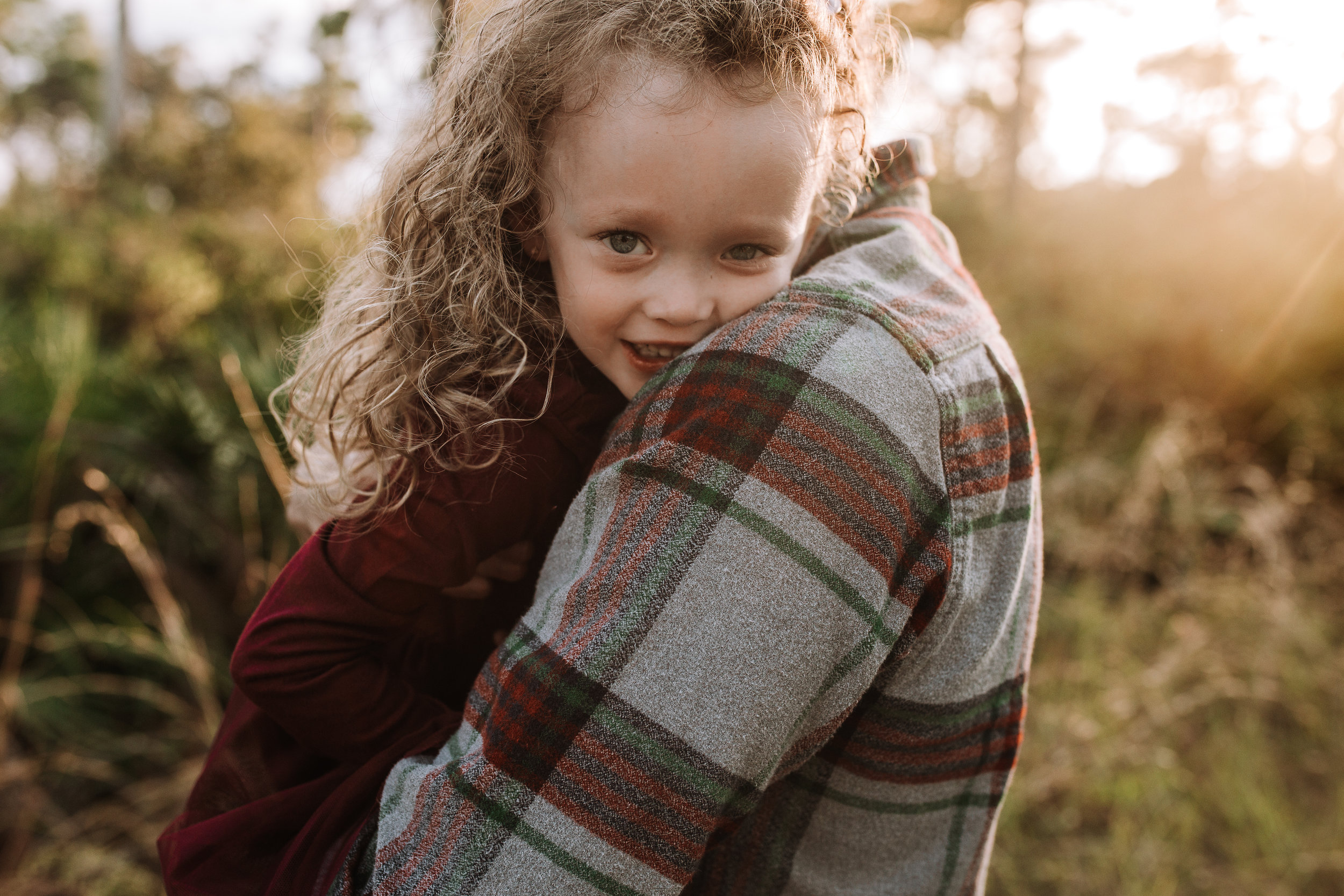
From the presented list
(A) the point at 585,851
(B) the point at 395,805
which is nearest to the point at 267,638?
(B) the point at 395,805

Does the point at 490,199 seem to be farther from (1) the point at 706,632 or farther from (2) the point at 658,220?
(1) the point at 706,632

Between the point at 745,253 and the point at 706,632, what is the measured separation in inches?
20.5

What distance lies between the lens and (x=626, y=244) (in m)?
1.07

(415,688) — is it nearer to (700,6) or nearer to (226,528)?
(700,6)

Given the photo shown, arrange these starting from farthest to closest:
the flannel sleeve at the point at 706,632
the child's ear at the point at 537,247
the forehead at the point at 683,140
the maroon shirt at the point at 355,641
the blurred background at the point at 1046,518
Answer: the blurred background at the point at 1046,518 < the child's ear at the point at 537,247 < the maroon shirt at the point at 355,641 < the forehead at the point at 683,140 < the flannel sleeve at the point at 706,632

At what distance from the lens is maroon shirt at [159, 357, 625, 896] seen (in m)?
1.06

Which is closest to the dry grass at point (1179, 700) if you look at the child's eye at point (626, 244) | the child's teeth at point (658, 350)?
the child's teeth at point (658, 350)

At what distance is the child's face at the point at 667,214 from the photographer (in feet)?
3.18

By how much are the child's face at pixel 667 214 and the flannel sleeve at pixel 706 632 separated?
218 millimetres

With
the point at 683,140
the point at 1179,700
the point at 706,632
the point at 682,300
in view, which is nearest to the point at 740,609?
the point at 706,632

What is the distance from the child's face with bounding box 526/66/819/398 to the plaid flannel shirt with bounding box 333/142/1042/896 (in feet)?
0.42

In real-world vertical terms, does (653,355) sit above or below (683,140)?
below

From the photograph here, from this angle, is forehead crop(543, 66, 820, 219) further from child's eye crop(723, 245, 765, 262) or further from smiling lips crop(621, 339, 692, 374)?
smiling lips crop(621, 339, 692, 374)

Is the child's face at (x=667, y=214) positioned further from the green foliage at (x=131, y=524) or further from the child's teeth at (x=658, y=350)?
the green foliage at (x=131, y=524)
